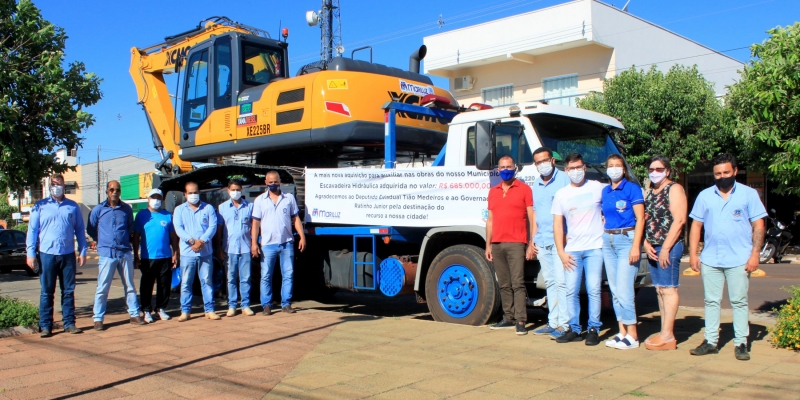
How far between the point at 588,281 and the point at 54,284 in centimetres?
590

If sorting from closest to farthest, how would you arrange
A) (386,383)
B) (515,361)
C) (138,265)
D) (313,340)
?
(386,383)
(515,361)
(313,340)
(138,265)

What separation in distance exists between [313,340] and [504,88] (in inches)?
879

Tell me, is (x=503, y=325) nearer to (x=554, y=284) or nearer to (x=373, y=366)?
(x=554, y=284)

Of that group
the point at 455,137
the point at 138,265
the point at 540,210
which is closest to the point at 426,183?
the point at 455,137

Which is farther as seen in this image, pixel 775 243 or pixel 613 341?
pixel 775 243

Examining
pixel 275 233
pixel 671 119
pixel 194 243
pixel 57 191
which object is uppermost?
pixel 671 119

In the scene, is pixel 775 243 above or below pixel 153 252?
below

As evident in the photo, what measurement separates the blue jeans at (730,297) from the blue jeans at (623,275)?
63 centimetres

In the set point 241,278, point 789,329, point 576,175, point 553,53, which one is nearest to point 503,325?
point 576,175

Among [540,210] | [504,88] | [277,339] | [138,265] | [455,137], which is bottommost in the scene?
[277,339]

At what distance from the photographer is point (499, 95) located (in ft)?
92.4

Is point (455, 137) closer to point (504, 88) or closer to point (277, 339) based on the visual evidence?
point (277, 339)

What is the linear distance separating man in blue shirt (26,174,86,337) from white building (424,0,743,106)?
18.3m

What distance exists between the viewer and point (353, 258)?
911cm
